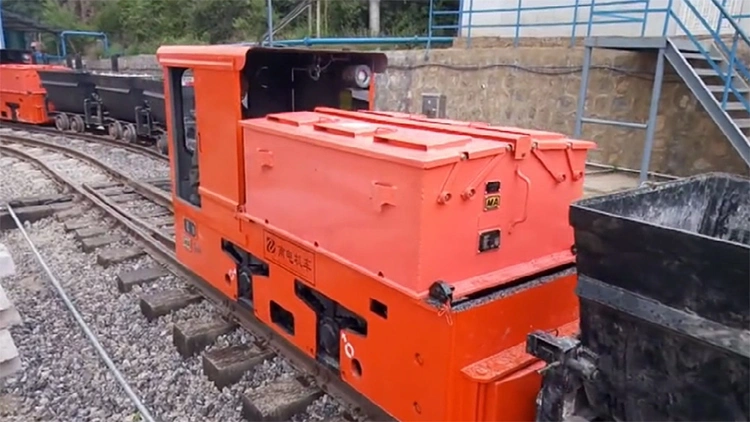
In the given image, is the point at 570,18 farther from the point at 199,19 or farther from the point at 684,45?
the point at 199,19

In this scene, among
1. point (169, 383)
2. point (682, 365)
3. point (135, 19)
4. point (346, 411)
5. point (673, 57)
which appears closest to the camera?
point (682, 365)

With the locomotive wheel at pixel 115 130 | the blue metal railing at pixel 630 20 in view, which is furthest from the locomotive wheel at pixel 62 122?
the blue metal railing at pixel 630 20

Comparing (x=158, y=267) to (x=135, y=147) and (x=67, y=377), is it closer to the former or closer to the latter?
(x=67, y=377)

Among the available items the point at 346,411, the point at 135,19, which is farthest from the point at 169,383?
the point at 135,19

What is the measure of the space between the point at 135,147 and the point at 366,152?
11179 mm

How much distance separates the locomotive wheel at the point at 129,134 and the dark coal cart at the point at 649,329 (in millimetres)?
12421

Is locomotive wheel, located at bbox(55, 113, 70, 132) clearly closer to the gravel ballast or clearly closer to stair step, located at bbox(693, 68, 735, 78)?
the gravel ballast

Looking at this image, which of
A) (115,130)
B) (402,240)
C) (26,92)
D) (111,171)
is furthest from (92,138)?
(402,240)

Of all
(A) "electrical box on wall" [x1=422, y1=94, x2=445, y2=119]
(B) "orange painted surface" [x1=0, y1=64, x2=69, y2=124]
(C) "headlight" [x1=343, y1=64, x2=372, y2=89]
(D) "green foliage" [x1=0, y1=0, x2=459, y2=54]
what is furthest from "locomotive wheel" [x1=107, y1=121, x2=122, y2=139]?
(D) "green foliage" [x1=0, y1=0, x2=459, y2=54]

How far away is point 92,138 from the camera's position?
1402cm

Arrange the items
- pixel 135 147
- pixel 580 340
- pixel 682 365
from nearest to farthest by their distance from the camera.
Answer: pixel 682 365 → pixel 580 340 → pixel 135 147

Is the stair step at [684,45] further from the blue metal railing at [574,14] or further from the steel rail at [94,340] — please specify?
the steel rail at [94,340]

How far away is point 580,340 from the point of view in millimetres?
2385

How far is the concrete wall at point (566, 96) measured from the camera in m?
8.89
